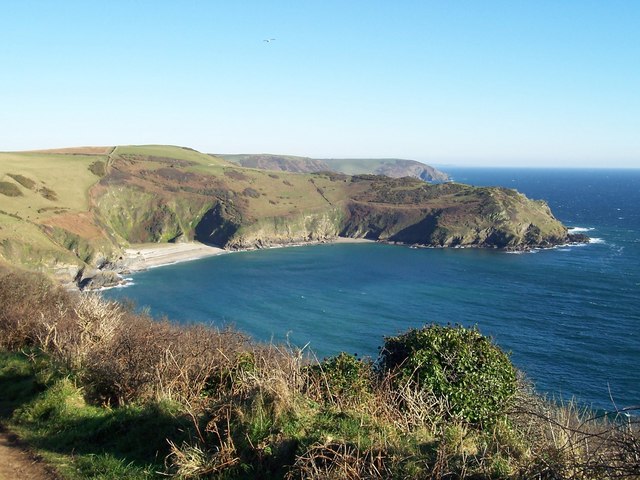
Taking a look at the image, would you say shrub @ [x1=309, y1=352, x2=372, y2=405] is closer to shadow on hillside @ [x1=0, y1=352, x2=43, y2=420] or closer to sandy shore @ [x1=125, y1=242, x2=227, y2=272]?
shadow on hillside @ [x1=0, y1=352, x2=43, y2=420]

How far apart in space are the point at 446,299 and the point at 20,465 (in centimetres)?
6572

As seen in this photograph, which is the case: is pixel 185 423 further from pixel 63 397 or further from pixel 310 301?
pixel 310 301

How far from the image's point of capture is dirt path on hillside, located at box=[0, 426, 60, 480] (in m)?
8.69

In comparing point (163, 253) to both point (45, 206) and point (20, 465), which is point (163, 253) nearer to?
point (45, 206)

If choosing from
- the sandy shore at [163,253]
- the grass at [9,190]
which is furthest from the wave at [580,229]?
the grass at [9,190]

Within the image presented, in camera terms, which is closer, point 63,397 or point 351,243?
point 63,397

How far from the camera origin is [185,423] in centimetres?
952

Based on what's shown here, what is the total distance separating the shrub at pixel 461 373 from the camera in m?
12.1

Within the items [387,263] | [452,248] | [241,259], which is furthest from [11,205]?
[452,248]

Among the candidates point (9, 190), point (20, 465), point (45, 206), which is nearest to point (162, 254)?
point (45, 206)

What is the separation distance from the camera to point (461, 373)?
12508mm

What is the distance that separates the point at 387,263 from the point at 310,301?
1306 inches

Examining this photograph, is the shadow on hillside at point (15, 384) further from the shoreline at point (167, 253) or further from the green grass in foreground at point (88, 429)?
the shoreline at point (167, 253)

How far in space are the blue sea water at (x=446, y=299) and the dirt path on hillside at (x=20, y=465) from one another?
21371 mm
